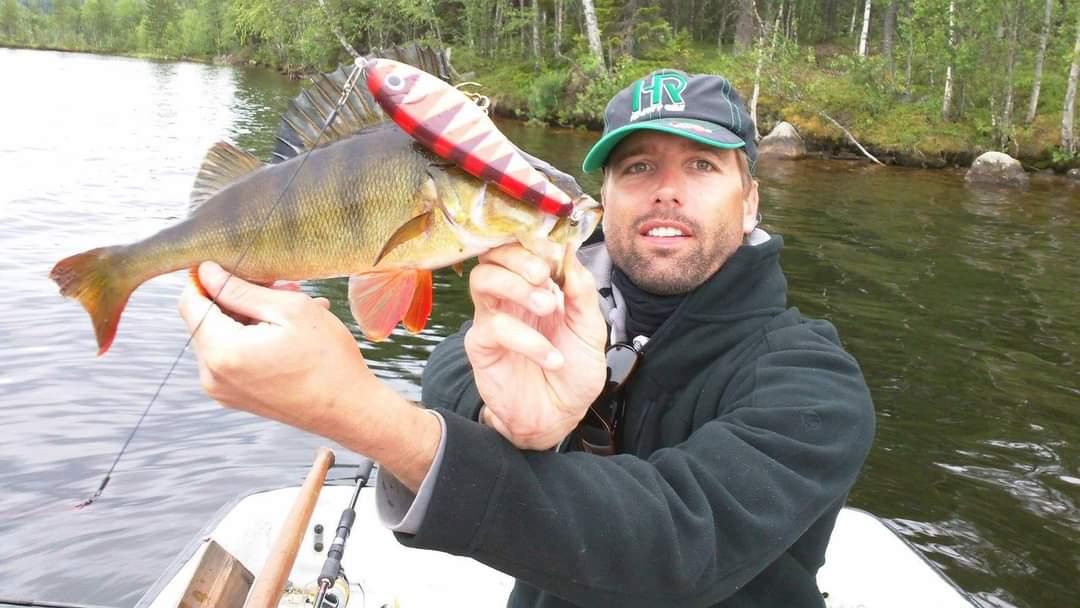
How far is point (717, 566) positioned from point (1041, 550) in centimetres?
571

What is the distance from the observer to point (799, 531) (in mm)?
2104

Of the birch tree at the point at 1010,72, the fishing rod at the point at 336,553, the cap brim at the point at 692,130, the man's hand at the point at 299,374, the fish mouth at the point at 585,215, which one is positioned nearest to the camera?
the man's hand at the point at 299,374

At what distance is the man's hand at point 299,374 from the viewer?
1.51 m

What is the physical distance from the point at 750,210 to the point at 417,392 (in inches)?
224

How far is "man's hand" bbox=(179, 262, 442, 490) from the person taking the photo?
1506mm

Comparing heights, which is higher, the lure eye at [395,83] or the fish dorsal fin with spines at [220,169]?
the lure eye at [395,83]

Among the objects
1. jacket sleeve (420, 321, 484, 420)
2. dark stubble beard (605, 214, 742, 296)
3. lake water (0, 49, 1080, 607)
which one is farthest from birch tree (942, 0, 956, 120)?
jacket sleeve (420, 321, 484, 420)

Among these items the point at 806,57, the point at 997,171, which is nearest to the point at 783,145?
the point at 997,171

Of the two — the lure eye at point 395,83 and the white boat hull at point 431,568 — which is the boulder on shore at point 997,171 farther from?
the lure eye at point 395,83

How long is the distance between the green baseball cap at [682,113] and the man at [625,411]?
0.03 feet

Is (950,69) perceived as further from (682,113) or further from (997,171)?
(682,113)

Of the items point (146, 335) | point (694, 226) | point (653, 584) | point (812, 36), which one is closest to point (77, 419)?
point (146, 335)

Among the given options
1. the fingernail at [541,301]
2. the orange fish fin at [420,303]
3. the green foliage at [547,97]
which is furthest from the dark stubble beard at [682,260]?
the green foliage at [547,97]

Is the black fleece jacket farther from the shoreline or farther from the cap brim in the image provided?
the shoreline
